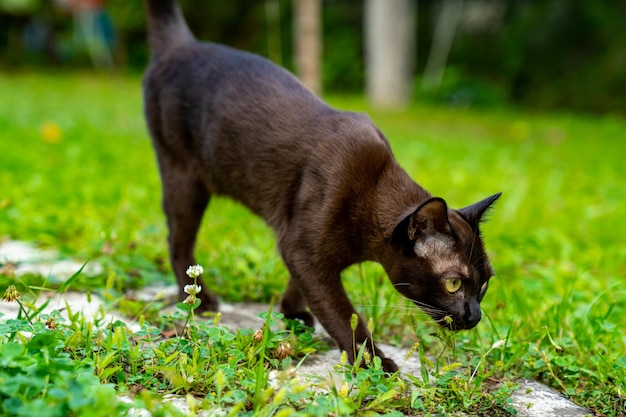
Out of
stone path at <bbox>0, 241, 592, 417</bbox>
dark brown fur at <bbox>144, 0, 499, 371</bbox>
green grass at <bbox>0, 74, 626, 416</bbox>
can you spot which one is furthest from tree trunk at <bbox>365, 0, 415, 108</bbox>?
stone path at <bbox>0, 241, 592, 417</bbox>

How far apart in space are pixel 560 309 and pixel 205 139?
4.74ft

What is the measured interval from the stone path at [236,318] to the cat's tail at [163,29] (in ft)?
3.31

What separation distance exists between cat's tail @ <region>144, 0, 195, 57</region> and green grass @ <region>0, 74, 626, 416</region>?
Answer: 856 mm

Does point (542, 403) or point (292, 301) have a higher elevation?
point (542, 403)

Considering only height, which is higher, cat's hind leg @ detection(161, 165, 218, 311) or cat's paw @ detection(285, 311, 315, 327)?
cat's hind leg @ detection(161, 165, 218, 311)

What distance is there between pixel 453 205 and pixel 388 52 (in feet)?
25.2

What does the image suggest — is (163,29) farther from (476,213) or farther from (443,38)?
(443,38)

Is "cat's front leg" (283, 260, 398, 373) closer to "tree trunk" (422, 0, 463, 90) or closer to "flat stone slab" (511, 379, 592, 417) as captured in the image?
"flat stone slab" (511, 379, 592, 417)

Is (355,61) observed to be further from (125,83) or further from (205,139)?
(205,139)

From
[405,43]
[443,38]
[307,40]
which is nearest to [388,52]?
[405,43]

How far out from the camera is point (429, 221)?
83.1 inches

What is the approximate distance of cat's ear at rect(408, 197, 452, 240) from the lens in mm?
2066

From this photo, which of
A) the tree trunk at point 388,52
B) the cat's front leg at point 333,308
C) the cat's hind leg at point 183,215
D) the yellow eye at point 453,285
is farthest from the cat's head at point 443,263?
the tree trunk at point 388,52

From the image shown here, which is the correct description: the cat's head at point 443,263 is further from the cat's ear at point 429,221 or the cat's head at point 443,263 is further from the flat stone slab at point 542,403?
the flat stone slab at point 542,403
